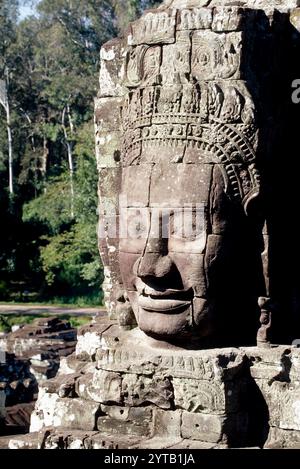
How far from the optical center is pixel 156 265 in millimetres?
6188

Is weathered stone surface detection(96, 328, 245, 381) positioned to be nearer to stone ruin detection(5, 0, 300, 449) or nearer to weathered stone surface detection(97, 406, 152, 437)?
stone ruin detection(5, 0, 300, 449)

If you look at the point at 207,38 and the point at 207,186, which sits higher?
the point at 207,38

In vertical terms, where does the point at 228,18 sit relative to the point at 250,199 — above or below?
above

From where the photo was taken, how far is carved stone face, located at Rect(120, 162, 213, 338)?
614cm

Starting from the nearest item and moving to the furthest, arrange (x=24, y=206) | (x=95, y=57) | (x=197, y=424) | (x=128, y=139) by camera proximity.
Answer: (x=197, y=424) → (x=128, y=139) → (x=24, y=206) → (x=95, y=57)

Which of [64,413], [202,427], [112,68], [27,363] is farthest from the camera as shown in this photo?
[27,363]

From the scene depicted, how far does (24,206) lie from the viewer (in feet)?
108

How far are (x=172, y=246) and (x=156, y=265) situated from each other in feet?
0.56

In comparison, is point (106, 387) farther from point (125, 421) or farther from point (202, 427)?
point (202, 427)

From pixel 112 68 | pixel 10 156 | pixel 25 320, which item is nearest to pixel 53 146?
pixel 10 156

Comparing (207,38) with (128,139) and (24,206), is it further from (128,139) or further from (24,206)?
(24,206)

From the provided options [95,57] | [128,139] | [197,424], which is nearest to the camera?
[197,424]
